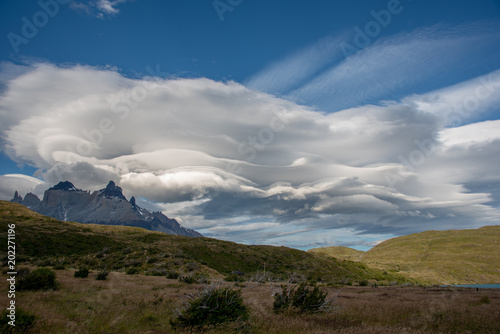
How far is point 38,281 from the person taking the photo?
54.0 feet

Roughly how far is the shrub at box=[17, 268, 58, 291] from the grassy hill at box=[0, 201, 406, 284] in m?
21.4

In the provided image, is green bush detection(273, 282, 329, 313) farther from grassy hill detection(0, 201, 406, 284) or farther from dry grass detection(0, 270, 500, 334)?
A: grassy hill detection(0, 201, 406, 284)

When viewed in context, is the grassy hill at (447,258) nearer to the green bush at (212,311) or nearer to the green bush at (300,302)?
the green bush at (300,302)

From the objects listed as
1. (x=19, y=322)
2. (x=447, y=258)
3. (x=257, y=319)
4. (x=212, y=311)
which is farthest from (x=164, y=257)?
(x=447, y=258)

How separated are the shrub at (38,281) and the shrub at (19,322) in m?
9.82

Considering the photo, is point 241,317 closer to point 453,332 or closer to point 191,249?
point 453,332

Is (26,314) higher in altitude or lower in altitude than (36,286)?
higher

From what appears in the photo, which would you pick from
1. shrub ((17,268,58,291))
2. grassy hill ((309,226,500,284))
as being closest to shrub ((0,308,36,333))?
shrub ((17,268,58,291))

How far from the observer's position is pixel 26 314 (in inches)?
330

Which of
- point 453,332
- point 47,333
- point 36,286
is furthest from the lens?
point 36,286

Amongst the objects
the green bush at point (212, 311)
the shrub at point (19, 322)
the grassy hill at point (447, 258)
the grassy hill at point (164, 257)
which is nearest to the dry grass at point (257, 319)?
the shrub at point (19, 322)

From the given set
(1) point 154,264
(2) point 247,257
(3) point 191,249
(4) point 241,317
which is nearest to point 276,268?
(2) point 247,257

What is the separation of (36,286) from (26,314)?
10067mm

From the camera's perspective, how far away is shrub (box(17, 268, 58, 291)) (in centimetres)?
1611
